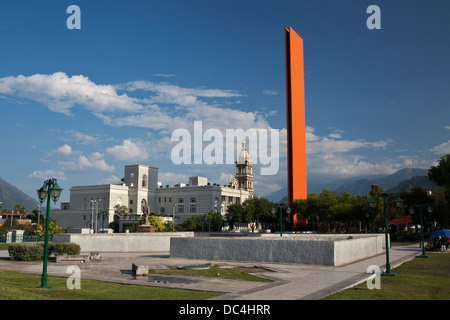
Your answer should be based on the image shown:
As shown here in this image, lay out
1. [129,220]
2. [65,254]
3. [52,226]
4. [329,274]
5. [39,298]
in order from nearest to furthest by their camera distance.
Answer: [39,298], [329,274], [65,254], [52,226], [129,220]

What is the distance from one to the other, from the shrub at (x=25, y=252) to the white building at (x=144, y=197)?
82.9 meters

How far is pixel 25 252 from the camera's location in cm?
2222

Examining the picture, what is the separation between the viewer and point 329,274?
52.5 ft

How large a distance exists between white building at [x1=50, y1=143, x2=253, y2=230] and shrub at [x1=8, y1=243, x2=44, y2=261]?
82.9 m

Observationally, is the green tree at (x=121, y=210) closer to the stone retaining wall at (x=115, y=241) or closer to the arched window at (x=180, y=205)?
the arched window at (x=180, y=205)

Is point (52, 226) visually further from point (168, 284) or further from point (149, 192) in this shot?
point (149, 192)

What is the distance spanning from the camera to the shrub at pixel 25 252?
22.2 metres

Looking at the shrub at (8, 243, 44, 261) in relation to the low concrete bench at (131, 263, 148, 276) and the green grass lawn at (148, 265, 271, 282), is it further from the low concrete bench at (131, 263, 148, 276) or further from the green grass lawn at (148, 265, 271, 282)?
the low concrete bench at (131, 263, 148, 276)

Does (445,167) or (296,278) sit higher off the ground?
(445,167)

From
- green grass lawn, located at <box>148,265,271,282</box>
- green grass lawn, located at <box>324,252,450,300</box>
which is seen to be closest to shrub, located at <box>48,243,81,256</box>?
green grass lawn, located at <box>148,265,271,282</box>

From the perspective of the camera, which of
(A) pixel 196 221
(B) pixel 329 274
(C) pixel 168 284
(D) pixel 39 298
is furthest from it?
(A) pixel 196 221

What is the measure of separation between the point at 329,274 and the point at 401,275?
10.4 ft

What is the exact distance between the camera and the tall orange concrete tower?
76.6 meters
